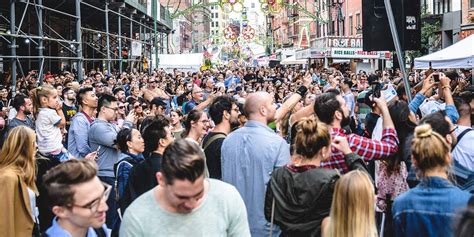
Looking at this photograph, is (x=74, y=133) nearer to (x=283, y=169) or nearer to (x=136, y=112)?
(x=136, y=112)

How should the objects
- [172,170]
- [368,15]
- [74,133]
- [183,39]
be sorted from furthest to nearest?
[183,39], [368,15], [74,133], [172,170]

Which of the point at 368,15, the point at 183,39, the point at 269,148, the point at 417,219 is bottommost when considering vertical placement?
the point at 417,219

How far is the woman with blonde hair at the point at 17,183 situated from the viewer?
521 cm

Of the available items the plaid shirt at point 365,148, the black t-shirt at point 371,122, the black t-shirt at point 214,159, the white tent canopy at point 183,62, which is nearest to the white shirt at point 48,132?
the black t-shirt at point 214,159

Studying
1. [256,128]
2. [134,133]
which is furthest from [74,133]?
[256,128]

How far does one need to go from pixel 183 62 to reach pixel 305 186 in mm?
31948

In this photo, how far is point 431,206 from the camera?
153 inches

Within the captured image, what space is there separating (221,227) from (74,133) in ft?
17.6

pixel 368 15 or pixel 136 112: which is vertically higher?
pixel 368 15

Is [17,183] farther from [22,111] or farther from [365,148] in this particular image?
[22,111]

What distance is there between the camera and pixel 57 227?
3.31 metres

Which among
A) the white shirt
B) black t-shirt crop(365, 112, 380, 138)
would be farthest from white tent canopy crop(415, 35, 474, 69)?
the white shirt

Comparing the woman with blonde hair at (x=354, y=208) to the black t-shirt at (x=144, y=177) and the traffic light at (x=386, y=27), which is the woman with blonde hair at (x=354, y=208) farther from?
the traffic light at (x=386, y=27)

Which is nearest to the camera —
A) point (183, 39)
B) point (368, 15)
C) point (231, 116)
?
point (231, 116)
